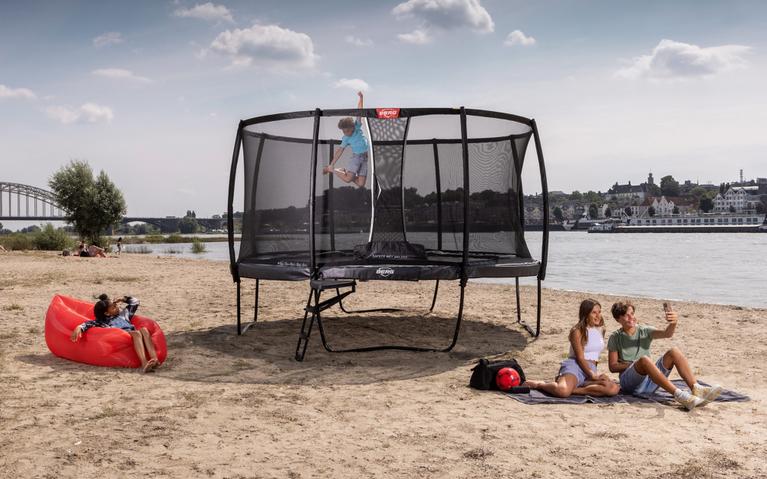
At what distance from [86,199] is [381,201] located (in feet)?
116

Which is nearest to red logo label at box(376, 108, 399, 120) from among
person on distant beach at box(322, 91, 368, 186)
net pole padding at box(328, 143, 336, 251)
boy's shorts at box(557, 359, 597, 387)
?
person on distant beach at box(322, 91, 368, 186)

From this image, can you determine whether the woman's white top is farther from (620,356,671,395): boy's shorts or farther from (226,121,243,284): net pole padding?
(226,121,243,284): net pole padding

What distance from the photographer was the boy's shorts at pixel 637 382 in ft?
18.4

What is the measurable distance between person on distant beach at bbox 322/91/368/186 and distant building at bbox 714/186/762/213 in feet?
585

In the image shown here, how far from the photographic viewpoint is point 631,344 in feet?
19.1

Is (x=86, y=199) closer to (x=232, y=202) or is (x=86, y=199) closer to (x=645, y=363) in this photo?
(x=232, y=202)

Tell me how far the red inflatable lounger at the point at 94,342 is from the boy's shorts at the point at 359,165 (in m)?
2.98

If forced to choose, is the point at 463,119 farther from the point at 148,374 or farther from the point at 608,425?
the point at 148,374

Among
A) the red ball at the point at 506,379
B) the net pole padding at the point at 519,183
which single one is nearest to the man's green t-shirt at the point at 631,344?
the red ball at the point at 506,379

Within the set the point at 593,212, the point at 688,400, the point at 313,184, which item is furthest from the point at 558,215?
the point at 688,400

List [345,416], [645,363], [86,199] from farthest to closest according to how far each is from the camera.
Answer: [86,199]
[645,363]
[345,416]

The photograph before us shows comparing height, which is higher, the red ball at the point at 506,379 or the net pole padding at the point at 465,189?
the net pole padding at the point at 465,189

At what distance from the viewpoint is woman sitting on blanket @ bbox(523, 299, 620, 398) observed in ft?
18.3

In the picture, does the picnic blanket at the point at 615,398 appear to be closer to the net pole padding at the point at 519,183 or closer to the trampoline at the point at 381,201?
the trampoline at the point at 381,201
